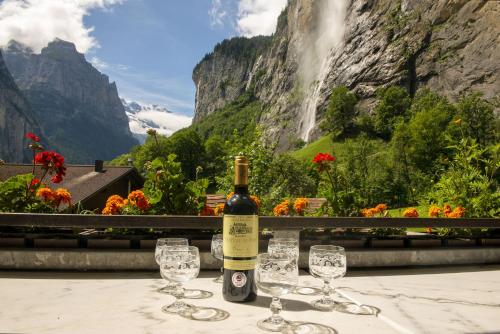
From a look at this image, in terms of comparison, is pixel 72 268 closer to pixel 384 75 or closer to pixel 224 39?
pixel 384 75

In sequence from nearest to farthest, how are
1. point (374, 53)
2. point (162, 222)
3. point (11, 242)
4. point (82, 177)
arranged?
point (162, 222)
point (11, 242)
point (82, 177)
point (374, 53)

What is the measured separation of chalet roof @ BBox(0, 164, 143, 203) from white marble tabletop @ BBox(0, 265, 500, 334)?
20884mm

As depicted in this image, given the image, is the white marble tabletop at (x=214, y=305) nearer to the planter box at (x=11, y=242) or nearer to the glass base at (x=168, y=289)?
the glass base at (x=168, y=289)

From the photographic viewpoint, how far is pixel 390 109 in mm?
61844

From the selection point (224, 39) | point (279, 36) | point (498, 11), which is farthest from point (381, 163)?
point (224, 39)

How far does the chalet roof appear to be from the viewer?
74.8ft

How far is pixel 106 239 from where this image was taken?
303 cm

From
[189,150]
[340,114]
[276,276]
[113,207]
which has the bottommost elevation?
[276,276]

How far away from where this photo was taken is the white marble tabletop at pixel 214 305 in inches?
66.5

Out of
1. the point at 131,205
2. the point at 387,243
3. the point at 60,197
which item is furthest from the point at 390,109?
the point at 60,197

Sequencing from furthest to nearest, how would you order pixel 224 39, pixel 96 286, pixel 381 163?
1. pixel 224 39
2. pixel 381 163
3. pixel 96 286

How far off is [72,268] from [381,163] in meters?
39.3

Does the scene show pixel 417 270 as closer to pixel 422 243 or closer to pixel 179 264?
pixel 422 243

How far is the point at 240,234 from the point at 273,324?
0.46 m
